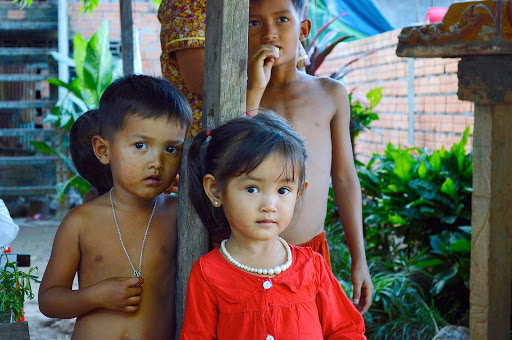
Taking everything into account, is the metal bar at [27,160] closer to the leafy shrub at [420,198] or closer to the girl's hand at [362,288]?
the leafy shrub at [420,198]

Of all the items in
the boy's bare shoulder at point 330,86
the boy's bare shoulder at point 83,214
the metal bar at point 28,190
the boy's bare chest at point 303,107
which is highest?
the boy's bare shoulder at point 330,86

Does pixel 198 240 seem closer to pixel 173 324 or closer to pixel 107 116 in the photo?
pixel 173 324

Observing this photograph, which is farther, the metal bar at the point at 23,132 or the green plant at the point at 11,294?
the metal bar at the point at 23,132

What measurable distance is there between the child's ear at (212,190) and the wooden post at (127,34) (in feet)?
10.7

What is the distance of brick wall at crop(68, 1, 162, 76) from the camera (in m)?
8.74

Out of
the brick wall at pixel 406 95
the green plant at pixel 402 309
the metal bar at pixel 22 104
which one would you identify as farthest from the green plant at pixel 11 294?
the metal bar at pixel 22 104

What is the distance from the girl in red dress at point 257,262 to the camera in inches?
62.5

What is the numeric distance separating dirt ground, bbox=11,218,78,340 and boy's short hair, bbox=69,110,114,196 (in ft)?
6.25

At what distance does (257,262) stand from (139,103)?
2.02ft

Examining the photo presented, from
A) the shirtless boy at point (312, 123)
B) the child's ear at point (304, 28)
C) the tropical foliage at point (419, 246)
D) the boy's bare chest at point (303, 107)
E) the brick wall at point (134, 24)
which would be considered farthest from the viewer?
the brick wall at point (134, 24)

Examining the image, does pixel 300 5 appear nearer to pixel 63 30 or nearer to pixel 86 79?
pixel 86 79

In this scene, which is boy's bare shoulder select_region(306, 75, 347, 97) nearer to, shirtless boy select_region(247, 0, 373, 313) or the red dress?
shirtless boy select_region(247, 0, 373, 313)

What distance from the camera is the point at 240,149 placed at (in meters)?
1.61

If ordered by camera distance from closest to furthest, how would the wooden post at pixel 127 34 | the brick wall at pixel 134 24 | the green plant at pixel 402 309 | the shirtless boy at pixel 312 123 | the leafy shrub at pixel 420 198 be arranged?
the shirtless boy at pixel 312 123 < the green plant at pixel 402 309 < the leafy shrub at pixel 420 198 < the wooden post at pixel 127 34 < the brick wall at pixel 134 24
